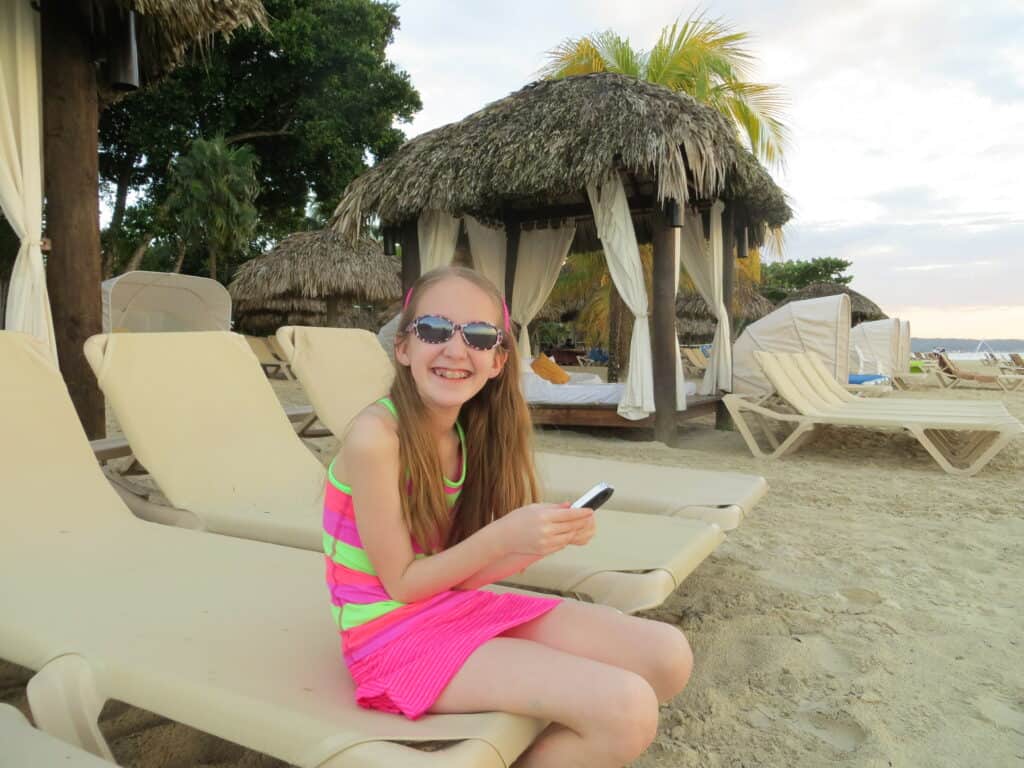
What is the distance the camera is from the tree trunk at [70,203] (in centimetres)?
421

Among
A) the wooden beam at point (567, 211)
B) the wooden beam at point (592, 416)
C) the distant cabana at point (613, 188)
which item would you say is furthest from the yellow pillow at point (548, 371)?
the wooden beam at point (567, 211)

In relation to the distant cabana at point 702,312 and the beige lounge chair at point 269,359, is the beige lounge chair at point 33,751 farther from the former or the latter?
the distant cabana at point 702,312

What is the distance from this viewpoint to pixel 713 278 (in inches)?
295

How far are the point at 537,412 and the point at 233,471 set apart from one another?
415 cm

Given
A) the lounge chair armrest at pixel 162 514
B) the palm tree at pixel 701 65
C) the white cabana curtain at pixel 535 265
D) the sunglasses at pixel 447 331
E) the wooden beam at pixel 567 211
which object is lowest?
the lounge chair armrest at pixel 162 514

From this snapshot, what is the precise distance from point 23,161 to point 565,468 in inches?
145

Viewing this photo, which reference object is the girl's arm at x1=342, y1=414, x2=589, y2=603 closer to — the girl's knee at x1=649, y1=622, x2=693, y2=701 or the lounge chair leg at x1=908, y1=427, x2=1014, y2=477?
the girl's knee at x1=649, y1=622, x2=693, y2=701

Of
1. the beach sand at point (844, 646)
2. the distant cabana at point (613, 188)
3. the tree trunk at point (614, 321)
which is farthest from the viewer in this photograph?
the tree trunk at point (614, 321)

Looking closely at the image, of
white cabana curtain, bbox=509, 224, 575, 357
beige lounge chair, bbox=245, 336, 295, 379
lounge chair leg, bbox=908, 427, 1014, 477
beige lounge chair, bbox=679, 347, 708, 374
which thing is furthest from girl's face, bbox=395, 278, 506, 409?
beige lounge chair, bbox=679, 347, 708, 374

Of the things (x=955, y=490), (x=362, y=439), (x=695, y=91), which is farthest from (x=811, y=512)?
(x=695, y=91)

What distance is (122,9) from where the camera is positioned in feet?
14.0

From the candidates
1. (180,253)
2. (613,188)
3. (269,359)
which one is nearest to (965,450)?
(613,188)

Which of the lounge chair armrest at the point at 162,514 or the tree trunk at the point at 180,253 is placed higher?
the tree trunk at the point at 180,253

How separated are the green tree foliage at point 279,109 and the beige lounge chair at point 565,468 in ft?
42.9
